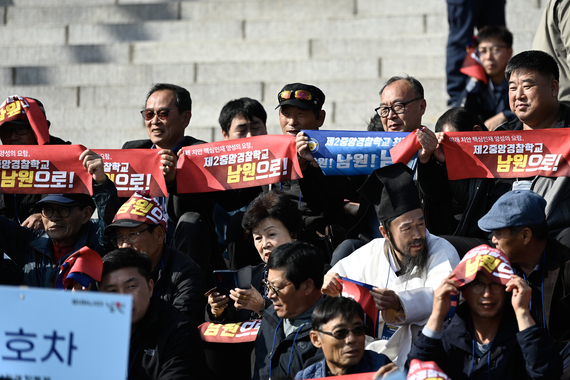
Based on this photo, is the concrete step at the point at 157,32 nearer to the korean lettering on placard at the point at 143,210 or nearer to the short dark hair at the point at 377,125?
the short dark hair at the point at 377,125

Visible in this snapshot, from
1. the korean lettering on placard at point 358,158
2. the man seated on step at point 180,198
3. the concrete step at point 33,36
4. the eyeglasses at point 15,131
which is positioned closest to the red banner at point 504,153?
the korean lettering on placard at point 358,158

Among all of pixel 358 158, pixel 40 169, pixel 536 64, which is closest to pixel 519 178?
pixel 536 64

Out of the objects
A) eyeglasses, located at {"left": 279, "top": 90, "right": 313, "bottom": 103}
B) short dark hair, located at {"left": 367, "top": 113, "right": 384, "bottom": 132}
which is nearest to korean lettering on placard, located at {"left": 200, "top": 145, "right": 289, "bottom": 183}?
eyeglasses, located at {"left": 279, "top": 90, "right": 313, "bottom": 103}

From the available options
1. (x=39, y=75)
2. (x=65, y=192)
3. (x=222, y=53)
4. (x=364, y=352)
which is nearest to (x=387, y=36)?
(x=222, y=53)

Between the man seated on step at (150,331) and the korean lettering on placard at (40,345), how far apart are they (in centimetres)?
122

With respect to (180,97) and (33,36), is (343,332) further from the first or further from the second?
(33,36)

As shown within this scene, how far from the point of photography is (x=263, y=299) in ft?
16.7

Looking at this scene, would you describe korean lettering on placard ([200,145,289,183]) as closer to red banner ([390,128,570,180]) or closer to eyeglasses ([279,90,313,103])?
eyeglasses ([279,90,313,103])

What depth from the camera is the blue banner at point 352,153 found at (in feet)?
19.3

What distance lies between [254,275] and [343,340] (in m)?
1.49

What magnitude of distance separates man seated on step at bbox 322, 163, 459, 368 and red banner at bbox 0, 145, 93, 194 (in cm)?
241

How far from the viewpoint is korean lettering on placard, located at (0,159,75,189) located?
6391 mm

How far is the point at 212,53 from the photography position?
1061cm

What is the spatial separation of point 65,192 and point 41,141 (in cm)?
70
